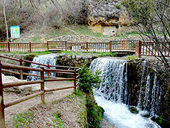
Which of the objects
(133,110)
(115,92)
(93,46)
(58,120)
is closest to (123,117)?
(133,110)

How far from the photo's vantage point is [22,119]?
276 cm

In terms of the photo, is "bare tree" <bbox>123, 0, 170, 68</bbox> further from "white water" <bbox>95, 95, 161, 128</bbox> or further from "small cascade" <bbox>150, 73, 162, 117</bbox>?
"small cascade" <bbox>150, 73, 162, 117</bbox>

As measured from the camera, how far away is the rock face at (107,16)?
2469 centimetres

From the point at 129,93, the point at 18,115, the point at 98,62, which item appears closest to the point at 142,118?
the point at 129,93

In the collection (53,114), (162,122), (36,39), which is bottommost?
(162,122)

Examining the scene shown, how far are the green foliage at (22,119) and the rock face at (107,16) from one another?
23.8 meters

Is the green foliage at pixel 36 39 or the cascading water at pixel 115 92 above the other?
the green foliage at pixel 36 39

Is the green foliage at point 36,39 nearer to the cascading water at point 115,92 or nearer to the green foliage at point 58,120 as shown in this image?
the cascading water at point 115,92

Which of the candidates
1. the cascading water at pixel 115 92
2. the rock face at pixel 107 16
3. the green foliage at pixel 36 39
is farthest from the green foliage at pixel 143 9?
the rock face at pixel 107 16

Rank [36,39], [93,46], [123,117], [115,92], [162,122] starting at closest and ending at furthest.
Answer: [162,122] → [123,117] → [115,92] → [93,46] → [36,39]

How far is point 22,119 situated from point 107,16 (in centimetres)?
2456

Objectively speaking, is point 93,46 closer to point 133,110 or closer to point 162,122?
point 133,110

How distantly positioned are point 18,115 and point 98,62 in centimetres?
714

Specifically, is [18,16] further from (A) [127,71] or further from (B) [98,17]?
(A) [127,71]
